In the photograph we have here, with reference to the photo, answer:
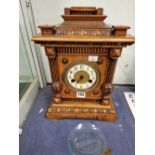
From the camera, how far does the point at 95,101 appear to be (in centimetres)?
65

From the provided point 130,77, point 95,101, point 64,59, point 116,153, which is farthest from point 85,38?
point 130,77

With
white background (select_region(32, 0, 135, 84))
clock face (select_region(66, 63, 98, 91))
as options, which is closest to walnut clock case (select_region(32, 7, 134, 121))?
clock face (select_region(66, 63, 98, 91))

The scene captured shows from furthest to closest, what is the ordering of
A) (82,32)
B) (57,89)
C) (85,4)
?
(85,4) → (57,89) → (82,32)

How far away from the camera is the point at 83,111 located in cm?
63

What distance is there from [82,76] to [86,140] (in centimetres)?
23

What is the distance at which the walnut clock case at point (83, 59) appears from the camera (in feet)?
1.59

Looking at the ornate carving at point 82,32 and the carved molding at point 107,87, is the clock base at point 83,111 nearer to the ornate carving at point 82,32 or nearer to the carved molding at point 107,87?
the carved molding at point 107,87

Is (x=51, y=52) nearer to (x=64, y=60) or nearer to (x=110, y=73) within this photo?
(x=64, y=60)

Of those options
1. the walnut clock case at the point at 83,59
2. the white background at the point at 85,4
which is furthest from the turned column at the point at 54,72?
the white background at the point at 85,4

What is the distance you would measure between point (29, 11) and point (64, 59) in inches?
12.7

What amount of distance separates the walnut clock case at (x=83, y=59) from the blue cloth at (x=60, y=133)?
35 mm

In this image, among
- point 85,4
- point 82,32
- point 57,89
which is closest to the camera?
point 82,32

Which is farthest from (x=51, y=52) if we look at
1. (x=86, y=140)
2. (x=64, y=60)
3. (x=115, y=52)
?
(x=86, y=140)

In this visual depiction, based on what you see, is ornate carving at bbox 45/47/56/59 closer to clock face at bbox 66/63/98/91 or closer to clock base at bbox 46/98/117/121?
clock face at bbox 66/63/98/91
